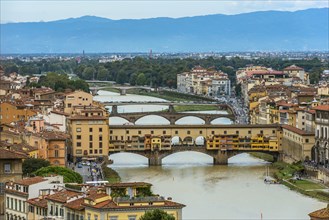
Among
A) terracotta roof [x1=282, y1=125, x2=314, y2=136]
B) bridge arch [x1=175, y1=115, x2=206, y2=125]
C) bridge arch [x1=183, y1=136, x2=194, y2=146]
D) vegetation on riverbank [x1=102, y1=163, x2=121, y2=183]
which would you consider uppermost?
terracotta roof [x1=282, y1=125, x2=314, y2=136]

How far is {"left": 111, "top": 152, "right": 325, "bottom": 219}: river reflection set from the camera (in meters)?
19.6

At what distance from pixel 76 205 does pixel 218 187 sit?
11576 mm

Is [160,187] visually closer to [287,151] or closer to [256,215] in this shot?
[256,215]

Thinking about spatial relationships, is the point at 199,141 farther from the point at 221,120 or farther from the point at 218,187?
the point at 218,187

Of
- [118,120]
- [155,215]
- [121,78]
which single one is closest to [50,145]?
[155,215]

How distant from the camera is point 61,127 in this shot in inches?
1176

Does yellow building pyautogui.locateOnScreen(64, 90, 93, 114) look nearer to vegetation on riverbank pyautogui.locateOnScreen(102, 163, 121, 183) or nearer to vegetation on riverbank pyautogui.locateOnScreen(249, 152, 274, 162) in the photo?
vegetation on riverbank pyautogui.locateOnScreen(249, 152, 274, 162)

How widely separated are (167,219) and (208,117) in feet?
100.0

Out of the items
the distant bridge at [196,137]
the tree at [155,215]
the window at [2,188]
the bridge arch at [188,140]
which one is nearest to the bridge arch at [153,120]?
the bridge arch at [188,140]

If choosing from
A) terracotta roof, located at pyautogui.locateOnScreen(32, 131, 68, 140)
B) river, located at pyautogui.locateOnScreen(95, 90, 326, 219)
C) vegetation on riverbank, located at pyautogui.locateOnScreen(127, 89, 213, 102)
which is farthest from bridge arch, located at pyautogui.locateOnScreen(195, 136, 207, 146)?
vegetation on riverbank, located at pyautogui.locateOnScreen(127, 89, 213, 102)

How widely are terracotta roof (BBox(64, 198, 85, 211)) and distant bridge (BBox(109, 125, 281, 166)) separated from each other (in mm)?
17143

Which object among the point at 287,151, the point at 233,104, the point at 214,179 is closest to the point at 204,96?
the point at 233,104

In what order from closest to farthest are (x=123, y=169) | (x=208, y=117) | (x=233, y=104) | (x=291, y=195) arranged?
1. (x=291, y=195)
2. (x=123, y=169)
3. (x=208, y=117)
4. (x=233, y=104)

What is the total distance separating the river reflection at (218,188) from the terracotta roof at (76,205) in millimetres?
5887
